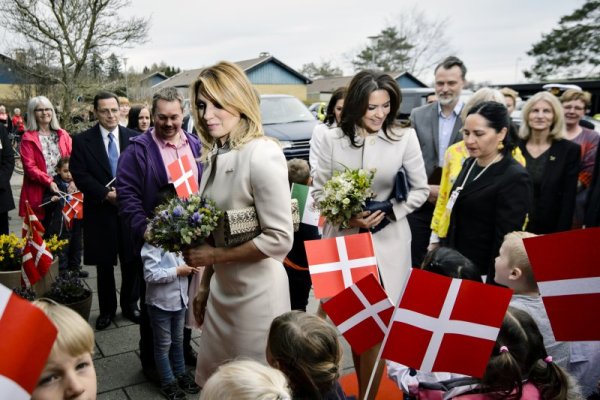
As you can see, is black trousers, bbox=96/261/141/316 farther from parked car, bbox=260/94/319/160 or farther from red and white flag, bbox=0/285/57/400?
parked car, bbox=260/94/319/160

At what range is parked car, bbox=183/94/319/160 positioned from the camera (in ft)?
33.8

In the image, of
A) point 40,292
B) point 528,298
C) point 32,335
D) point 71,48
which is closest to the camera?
point 32,335

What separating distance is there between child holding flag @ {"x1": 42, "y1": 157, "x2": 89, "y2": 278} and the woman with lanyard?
4.04 m

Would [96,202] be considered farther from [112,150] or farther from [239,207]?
[239,207]

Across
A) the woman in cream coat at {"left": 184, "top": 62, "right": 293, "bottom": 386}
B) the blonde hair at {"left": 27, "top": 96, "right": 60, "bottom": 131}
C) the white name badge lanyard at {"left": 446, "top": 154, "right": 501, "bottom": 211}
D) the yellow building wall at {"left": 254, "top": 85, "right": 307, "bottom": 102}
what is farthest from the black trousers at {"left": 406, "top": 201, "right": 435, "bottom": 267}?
the yellow building wall at {"left": 254, "top": 85, "right": 307, "bottom": 102}

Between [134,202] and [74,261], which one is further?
[74,261]

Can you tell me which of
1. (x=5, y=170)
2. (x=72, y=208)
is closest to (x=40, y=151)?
(x=5, y=170)

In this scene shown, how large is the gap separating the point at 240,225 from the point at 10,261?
3.48m

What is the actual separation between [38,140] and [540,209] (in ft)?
16.4

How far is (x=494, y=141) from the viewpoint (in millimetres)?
2975

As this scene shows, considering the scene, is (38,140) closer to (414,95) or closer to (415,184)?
(415,184)

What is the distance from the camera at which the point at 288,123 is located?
11.1m

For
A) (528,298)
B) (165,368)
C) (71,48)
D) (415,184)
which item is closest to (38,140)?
(165,368)

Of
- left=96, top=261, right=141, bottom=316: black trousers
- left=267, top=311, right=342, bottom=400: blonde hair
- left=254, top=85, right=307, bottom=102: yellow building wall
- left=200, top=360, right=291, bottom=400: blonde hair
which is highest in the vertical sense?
left=254, top=85, right=307, bottom=102: yellow building wall
